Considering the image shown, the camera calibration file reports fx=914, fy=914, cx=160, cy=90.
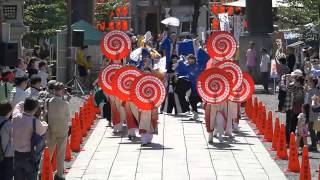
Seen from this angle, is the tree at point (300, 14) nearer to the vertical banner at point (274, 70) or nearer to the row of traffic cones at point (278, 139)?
the vertical banner at point (274, 70)

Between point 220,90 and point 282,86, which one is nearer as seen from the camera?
point 220,90

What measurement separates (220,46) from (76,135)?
5477mm

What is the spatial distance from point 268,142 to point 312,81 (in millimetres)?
2934

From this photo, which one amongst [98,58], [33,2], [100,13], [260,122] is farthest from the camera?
[100,13]

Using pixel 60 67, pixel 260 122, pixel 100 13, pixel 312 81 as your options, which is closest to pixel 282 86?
pixel 260 122

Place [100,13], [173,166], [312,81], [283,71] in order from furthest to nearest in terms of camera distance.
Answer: [100,13] → [283,71] → [312,81] → [173,166]

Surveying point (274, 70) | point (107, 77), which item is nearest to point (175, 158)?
point (107, 77)

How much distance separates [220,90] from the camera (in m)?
19.5

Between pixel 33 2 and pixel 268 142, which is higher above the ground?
pixel 33 2

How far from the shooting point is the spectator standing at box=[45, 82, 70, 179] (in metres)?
14.5

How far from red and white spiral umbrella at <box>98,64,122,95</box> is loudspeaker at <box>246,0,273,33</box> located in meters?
17.5

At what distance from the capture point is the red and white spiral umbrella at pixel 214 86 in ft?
63.9

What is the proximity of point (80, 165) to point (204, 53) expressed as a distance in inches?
369

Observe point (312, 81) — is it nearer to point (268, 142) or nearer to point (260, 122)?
point (268, 142)
